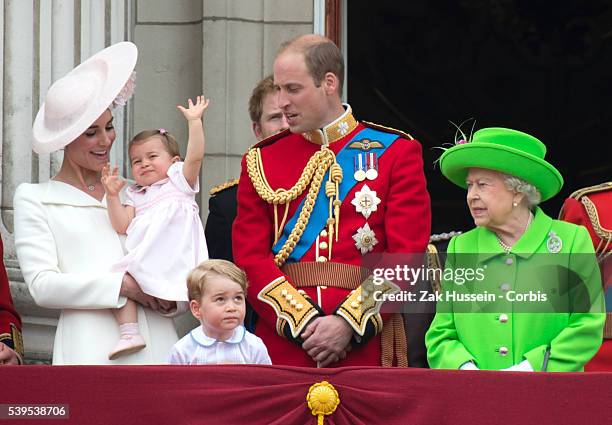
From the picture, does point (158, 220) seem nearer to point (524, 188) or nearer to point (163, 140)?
point (163, 140)

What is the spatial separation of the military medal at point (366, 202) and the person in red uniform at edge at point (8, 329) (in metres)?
1.30

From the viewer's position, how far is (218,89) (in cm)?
796

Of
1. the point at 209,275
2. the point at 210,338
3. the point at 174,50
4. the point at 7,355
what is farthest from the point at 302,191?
the point at 174,50

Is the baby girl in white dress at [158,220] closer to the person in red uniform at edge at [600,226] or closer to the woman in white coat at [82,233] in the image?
the woman in white coat at [82,233]

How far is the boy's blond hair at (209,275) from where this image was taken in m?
Answer: 5.66

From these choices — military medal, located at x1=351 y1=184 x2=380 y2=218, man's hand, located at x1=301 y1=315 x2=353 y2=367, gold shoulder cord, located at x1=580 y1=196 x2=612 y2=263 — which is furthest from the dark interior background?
man's hand, located at x1=301 y1=315 x2=353 y2=367

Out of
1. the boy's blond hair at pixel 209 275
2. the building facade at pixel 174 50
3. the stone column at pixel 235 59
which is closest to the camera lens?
the boy's blond hair at pixel 209 275

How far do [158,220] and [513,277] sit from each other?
4.11 ft

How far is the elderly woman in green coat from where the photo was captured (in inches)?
221

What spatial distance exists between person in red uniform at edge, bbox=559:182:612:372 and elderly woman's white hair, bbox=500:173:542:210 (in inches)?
13.4

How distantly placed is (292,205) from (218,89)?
2084mm

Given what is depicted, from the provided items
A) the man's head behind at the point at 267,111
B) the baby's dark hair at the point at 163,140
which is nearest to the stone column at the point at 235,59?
the man's head behind at the point at 267,111

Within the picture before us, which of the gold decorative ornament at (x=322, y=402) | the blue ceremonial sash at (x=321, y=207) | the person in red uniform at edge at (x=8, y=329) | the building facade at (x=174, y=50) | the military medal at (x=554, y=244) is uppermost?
the building facade at (x=174, y=50)

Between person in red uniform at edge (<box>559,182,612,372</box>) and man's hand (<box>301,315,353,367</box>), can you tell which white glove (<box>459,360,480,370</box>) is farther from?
person in red uniform at edge (<box>559,182,612,372</box>)
